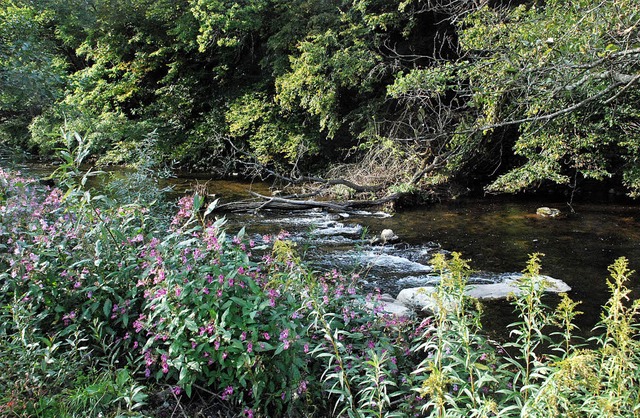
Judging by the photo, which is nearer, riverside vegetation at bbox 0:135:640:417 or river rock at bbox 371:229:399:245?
riverside vegetation at bbox 0:135:640:417

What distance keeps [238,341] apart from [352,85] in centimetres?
1142

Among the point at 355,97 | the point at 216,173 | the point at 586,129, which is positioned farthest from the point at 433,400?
the point at 216,173

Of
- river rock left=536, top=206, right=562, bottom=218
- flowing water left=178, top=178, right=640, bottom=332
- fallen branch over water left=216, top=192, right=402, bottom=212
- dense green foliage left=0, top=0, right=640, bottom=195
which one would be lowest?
flowing water left=178, top=178, right=640, bottom=332

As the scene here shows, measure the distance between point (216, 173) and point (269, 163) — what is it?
88.6 inches

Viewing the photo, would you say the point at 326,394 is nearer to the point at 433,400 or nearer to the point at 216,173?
the point at 433,400

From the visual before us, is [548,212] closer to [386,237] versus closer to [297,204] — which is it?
[386,237]

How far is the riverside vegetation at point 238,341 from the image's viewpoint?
6.88 ft

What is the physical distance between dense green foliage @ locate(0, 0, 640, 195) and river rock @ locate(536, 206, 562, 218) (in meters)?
0.71

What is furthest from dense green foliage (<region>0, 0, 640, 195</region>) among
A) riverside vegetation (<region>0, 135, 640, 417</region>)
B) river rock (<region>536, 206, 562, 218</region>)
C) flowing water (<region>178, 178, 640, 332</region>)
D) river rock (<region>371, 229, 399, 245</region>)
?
river rock (<region>371, 229, 399, 245</region>)

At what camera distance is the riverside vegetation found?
82.6 inches

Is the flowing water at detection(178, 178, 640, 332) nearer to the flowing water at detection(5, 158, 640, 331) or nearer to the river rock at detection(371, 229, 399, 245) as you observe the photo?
the flowing water at detection(5, 158, 640, 331)

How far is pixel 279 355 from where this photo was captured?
250 centimetres

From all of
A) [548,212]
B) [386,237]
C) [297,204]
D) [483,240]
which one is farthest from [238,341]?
[548,212]

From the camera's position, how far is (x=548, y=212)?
34.5ft
